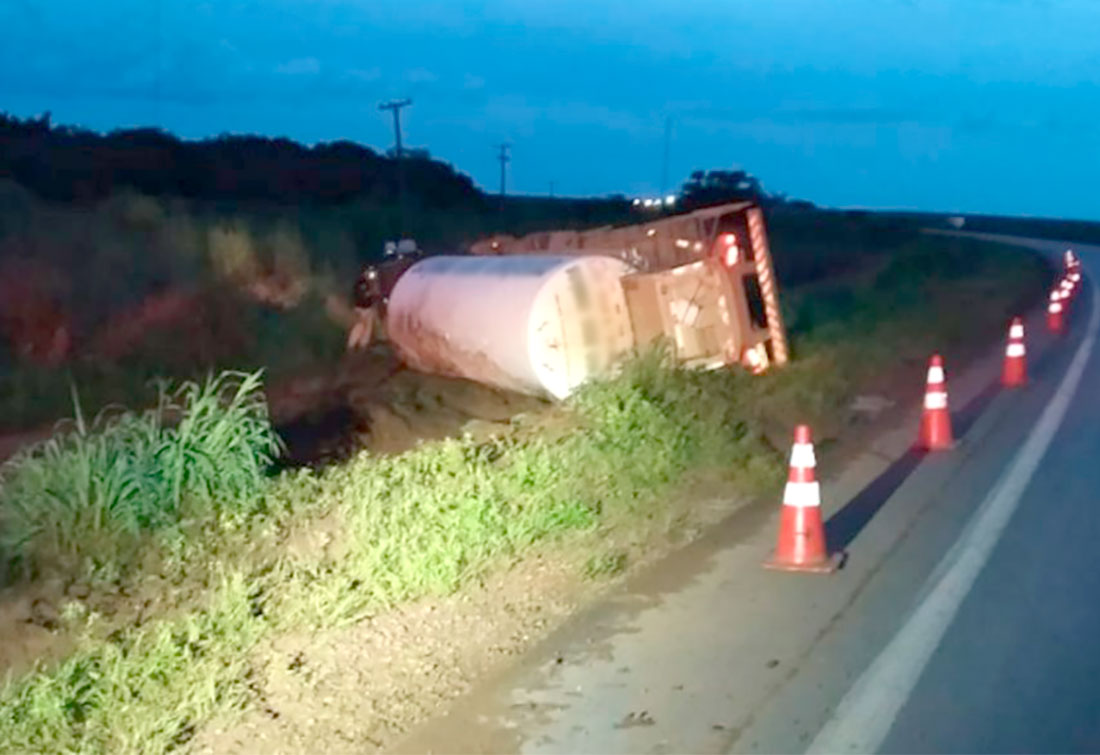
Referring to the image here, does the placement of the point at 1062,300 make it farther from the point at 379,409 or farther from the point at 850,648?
the point at 850,648

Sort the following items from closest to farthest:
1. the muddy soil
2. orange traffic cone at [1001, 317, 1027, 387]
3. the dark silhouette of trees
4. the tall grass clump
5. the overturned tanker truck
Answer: the tall grass clump < the muddy soil < the overturned tanker truck < orange traffic cone at [1001, 317, 1027, 387] < the dark silhouette of trees

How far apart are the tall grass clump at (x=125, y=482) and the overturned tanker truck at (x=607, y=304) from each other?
738cm

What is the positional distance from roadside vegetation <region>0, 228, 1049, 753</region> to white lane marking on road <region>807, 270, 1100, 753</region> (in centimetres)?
197

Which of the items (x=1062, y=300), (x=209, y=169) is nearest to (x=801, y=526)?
(x=1062, y=300)

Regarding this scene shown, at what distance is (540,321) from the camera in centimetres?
1950

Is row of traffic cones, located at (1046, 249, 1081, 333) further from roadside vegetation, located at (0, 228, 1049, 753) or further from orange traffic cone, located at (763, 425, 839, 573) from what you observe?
orange traffic cone, located at (763, 425, 839, 573)

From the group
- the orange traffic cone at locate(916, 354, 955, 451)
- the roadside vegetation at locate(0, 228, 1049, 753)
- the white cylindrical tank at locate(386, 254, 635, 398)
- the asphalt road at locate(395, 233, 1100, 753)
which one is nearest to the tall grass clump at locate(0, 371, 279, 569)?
the roadside vegetation at locate(0, 228, 1049, 753)

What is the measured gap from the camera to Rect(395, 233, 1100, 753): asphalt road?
24.6 ft

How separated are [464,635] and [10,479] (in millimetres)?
3784

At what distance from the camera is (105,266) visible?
103ft

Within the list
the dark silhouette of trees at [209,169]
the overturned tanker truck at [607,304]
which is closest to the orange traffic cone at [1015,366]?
the overturned tanker truck at [607,304]

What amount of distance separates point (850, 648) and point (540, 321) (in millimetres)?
10864

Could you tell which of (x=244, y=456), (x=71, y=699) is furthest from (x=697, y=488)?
(x=71, y=699)

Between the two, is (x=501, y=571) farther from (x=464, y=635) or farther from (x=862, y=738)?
(x=862, y=738)
